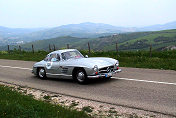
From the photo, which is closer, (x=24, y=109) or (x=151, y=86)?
(x=24, y=109)

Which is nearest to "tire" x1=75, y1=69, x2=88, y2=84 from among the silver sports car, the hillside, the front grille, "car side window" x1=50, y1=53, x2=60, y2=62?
the silver sports car

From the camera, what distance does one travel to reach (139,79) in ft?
31.7

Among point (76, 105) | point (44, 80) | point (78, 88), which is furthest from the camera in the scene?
point (44, 80)

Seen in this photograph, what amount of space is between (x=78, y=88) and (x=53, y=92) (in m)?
0.99

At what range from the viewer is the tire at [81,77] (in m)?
9.21

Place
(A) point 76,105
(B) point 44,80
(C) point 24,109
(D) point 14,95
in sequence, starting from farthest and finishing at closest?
1. (B) point 44,80
2. (D) point 14,95
3. (A) point 76,105
4. (C) point 24,109

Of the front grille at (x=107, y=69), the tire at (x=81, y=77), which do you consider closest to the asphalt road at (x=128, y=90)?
the tire at (x=81, y=77)

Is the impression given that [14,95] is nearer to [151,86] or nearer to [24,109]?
[24,109]

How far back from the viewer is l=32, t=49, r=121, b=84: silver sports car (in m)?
8.95

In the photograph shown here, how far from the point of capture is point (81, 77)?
30.6 ft

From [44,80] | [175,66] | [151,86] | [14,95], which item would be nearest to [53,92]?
[14,95]

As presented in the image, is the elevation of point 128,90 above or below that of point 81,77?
below

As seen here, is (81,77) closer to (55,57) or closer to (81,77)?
(81,77)

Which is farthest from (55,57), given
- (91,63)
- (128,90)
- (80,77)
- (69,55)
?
(128,90)
